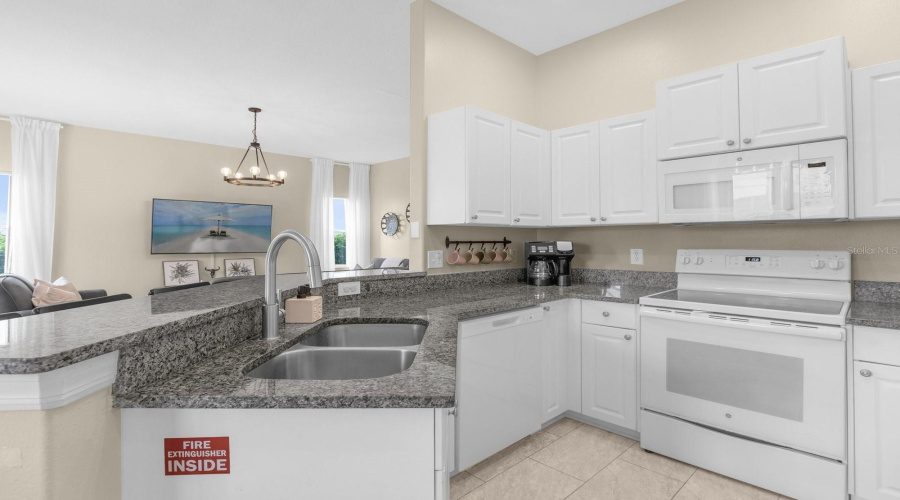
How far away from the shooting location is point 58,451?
0.75 meters

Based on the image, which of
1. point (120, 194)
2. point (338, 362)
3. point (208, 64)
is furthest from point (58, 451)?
point (120, 194)

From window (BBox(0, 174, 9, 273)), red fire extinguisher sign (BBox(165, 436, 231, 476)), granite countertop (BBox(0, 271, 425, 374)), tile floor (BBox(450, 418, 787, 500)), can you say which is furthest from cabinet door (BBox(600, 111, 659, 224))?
window (BBox(0, 174, 9, 273))

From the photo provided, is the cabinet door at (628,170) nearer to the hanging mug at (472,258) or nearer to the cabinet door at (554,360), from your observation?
the cabinet door at (554,360)

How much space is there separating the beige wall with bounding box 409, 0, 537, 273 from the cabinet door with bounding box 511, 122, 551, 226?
33 centimetres

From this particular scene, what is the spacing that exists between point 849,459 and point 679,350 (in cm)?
72

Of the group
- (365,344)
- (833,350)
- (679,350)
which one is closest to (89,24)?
(365,344)

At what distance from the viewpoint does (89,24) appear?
2.95 m

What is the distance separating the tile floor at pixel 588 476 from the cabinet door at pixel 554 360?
0.20 m

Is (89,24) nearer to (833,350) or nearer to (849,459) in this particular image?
(833,350)

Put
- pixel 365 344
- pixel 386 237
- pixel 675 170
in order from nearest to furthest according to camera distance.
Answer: pixel 365 344
pixel 675 170
pixel 386 237

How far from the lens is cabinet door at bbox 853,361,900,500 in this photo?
65.6 inches

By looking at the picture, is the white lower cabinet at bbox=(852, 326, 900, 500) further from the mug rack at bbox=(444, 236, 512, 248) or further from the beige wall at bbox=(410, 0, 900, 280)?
the mug rack at bbox=(444, 236, 512, 248)

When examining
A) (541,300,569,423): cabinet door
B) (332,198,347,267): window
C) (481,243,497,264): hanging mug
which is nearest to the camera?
(541,300,569,423): cabinet door

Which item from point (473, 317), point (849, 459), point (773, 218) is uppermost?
point (773, 218)
